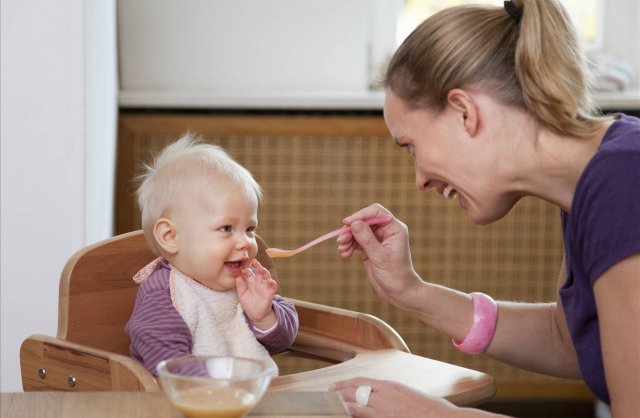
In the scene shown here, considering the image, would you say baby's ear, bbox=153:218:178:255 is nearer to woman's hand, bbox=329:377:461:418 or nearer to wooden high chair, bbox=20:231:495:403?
wooden high chair, bbox=20:231:495:403

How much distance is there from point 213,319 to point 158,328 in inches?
4.3

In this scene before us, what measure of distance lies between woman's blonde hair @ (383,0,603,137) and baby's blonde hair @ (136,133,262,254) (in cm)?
33

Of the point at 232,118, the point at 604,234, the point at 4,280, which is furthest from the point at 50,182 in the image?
the point at 604,234

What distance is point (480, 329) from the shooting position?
5.41 feet

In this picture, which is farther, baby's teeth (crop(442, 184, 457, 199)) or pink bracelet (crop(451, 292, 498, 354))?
pink bracelet (crop(451, 292, 498, 354))

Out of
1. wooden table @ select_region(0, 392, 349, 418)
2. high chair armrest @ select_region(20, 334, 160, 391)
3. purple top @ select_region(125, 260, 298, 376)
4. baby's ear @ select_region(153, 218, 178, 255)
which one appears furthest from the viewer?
baby's ear @ select_region(153, 218, 178, 255)

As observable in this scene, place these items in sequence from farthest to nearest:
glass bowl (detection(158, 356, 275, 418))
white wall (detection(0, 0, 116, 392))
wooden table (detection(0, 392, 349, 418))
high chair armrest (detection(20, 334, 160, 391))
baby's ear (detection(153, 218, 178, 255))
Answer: white wall (detection(0, 0, 116, 392)), baby's ear (detection(153, 218, 178, 255)), high chair armrest (detection(20, 334, 160, 391)), wooden table (detection(0, 392, 349, 418)), glass bowl (detection(158, 356, 275, 418))

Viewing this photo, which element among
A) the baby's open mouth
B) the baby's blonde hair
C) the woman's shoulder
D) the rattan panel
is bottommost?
the rattan panel

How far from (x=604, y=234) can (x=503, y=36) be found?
0.32m

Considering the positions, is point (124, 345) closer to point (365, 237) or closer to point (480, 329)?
point (365, 237)

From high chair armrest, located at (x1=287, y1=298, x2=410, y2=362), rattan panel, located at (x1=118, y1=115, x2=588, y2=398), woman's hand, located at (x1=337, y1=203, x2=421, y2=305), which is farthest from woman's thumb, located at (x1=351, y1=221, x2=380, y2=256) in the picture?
rattan panel, located at (x1=118, y1=115, x2=588, y2=398)

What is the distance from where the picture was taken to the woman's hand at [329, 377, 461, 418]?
1.21 m

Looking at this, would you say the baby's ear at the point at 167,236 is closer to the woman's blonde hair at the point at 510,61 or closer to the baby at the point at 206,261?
the baby at the point at 206,261

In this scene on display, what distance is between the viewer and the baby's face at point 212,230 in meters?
1.56
